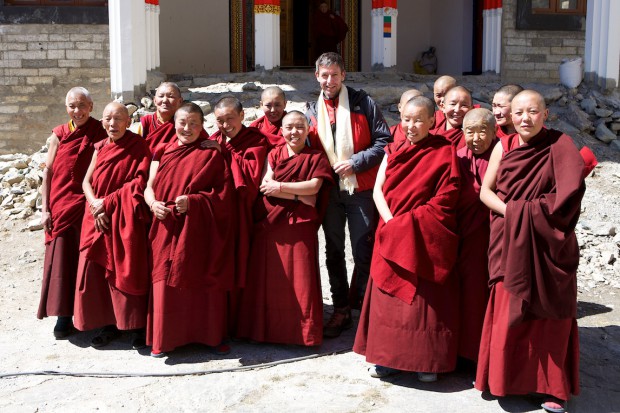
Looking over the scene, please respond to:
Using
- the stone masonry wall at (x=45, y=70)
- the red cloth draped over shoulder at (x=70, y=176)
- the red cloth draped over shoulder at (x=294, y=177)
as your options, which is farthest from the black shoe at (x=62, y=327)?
the stone masonry wall at (x=45, y=70)

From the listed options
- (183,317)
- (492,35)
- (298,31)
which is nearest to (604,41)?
(492,35)

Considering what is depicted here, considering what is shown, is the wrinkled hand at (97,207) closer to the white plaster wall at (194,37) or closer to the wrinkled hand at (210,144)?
the wrinkled hand at (210,144)

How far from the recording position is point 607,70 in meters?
10.9

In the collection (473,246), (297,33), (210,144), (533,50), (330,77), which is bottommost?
(473,246)

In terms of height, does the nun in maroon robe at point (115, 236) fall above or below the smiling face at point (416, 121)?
below

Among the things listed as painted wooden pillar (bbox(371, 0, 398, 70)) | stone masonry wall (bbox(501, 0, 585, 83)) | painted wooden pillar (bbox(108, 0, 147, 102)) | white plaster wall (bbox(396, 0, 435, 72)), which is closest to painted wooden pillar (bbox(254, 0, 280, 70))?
painted wooden pillar (bbox(371, 0, 398, 70))

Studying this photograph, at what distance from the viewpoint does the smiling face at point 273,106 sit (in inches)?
177

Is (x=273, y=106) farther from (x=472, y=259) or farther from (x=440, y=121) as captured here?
(x=472, y=259)

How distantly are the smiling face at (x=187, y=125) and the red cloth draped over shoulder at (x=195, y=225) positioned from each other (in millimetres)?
54

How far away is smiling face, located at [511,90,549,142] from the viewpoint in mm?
3295

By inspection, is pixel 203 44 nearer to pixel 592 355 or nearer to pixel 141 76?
pixel 141 76

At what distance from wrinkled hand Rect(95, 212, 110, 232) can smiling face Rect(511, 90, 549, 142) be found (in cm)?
235

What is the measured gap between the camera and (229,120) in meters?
4.20

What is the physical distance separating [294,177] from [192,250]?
2.32 ft
